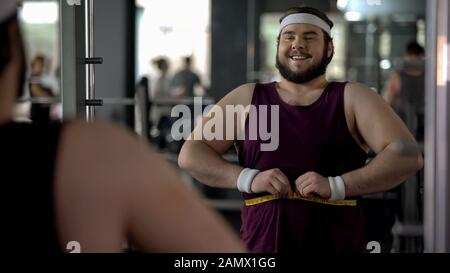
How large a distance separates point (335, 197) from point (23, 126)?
1262 millimetres

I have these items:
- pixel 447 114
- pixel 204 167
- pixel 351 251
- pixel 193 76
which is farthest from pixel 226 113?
pixel 193 76

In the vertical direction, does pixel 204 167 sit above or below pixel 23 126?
below

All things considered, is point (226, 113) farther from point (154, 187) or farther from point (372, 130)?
point (154, 187)

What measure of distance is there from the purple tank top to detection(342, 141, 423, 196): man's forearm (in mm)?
25

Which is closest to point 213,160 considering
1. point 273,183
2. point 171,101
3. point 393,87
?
point 273,183

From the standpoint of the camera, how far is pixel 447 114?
2381 millimetres

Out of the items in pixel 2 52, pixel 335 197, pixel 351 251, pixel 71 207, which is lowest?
pixel 351 251

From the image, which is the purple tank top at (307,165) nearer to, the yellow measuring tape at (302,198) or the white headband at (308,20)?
the yellow measuring tape at (302,198)

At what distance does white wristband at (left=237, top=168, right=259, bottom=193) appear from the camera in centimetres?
195

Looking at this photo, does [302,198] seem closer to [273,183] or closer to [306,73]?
[273,183]

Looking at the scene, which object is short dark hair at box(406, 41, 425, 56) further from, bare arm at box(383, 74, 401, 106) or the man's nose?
the man's nose

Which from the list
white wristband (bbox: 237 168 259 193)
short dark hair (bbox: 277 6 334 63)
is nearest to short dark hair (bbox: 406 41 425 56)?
short dark hair (bbox: 277 6 334 63)

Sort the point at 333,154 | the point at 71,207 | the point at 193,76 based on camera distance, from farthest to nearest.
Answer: the point at 193,76
the point at 333,154
the point at 71,207

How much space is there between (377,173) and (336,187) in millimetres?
118
